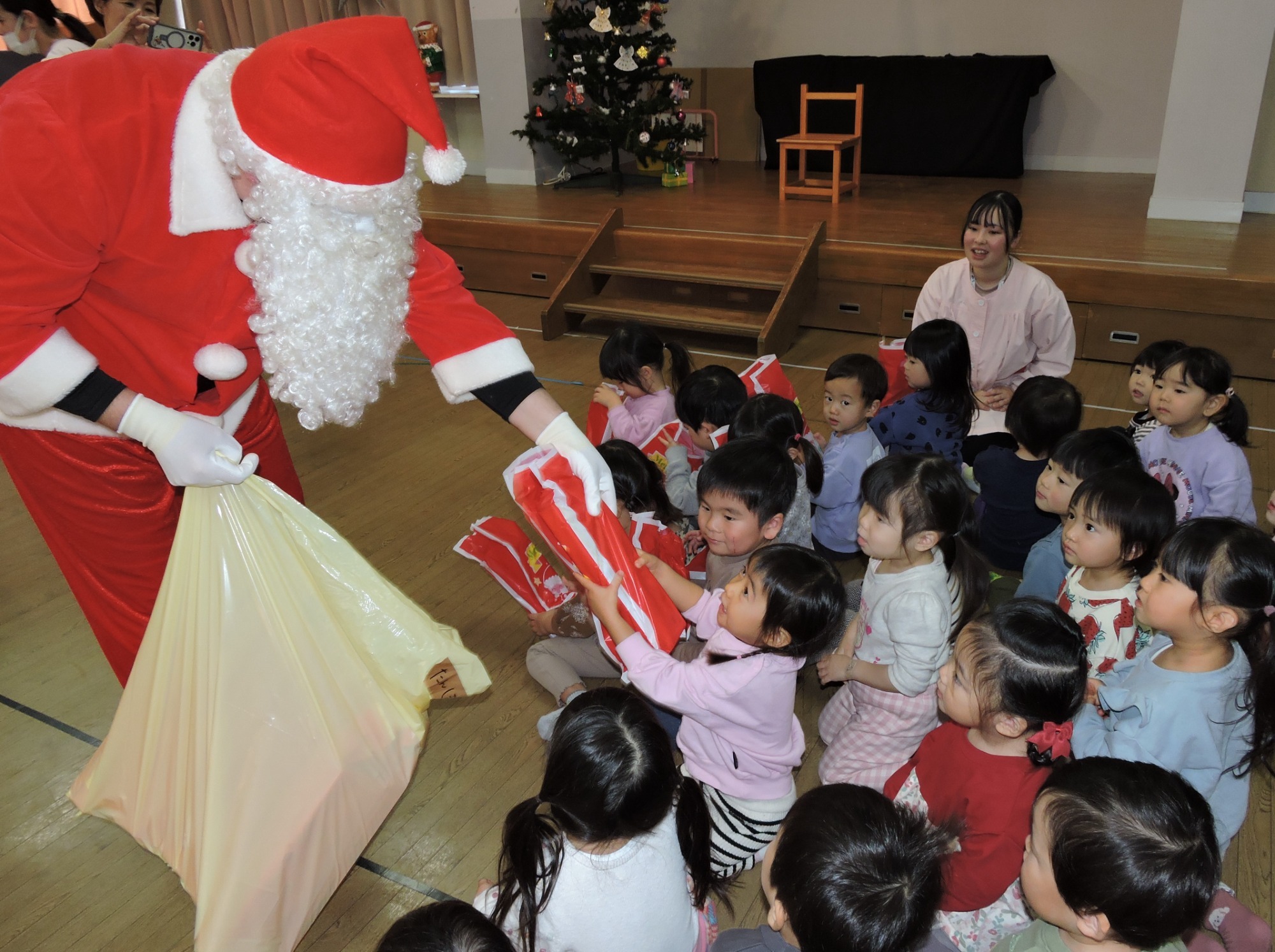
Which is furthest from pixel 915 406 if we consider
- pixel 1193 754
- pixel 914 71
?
pixel 914 71

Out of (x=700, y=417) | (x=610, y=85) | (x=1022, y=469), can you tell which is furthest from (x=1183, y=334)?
(x=610, y=85)

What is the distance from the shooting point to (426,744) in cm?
222

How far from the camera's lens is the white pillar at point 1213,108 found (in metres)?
4.53

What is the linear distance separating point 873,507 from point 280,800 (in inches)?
49.4

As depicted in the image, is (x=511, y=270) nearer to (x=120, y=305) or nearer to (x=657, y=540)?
(x=657, y=540)

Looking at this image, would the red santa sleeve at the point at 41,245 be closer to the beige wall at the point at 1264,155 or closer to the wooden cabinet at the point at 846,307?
the wooden cabinet at the point at 846,307

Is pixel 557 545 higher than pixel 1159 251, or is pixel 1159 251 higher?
pixel 557 545

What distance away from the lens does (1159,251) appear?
Result: 4312mm

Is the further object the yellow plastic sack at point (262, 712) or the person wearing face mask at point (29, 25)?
the person wearing face mask at point (29, 25)

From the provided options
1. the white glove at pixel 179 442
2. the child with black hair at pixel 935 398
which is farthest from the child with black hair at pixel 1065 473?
the white glove at pixel 179 442

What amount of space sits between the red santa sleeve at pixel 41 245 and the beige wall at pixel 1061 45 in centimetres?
636

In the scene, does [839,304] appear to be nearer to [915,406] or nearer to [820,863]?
[915,406]

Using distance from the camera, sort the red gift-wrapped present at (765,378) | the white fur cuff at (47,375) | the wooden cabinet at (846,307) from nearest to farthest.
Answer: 1. the white fur cuff at (47,375)
2. the red gift-wrapped present at (765,378)
3. the wooden cabinet at (846,307)

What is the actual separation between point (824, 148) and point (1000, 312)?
283 centimetres
